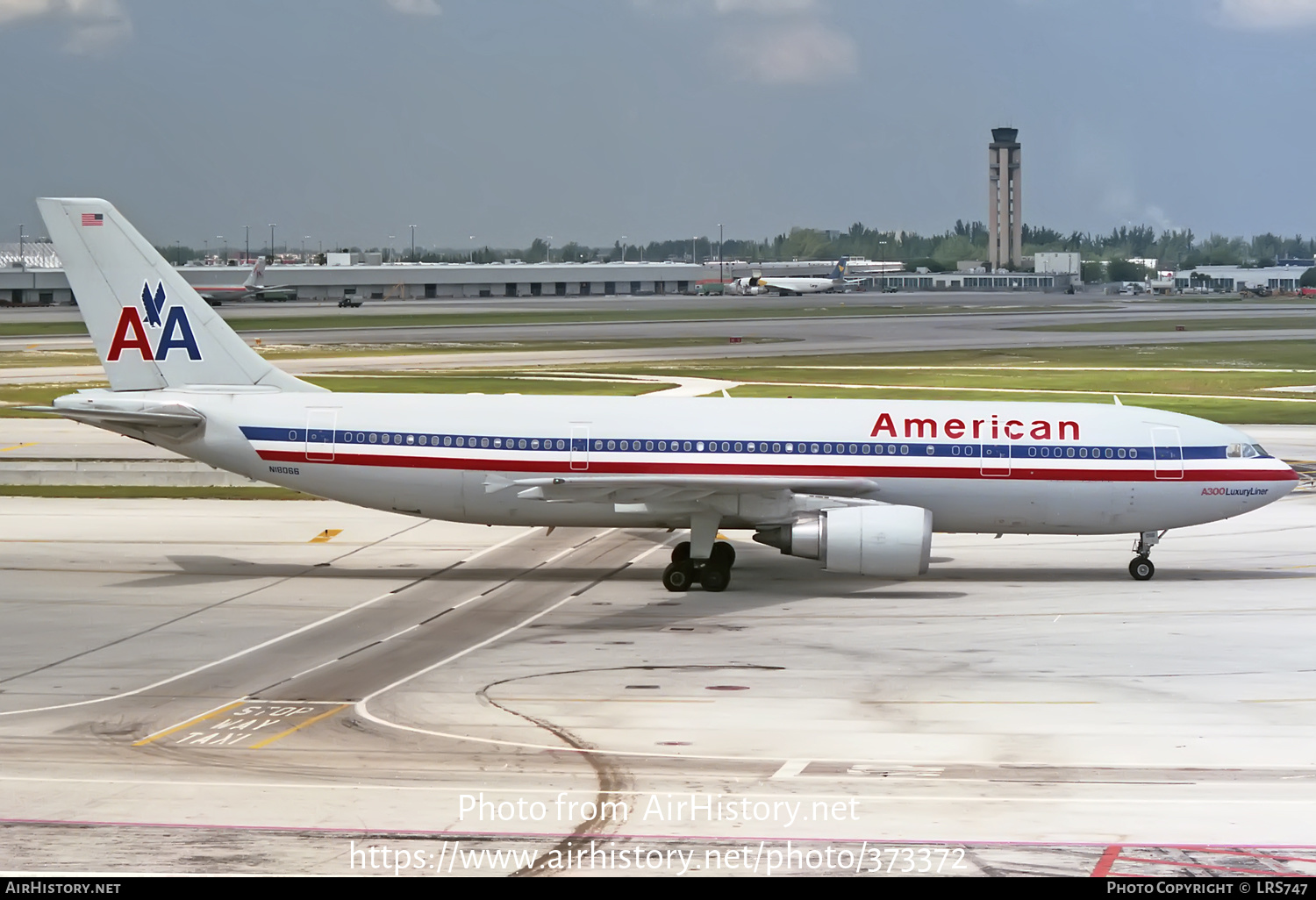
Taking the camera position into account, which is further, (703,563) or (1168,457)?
(1168,457)

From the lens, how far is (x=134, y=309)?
3469cm

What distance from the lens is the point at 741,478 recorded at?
32250 millimetres

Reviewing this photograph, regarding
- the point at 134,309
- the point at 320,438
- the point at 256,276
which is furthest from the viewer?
the point at 256,276

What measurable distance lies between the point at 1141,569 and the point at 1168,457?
2.70 meters

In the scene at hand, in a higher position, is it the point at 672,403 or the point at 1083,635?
the point at 672,403

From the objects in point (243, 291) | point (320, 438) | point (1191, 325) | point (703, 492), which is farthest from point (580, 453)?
point (243, 291)

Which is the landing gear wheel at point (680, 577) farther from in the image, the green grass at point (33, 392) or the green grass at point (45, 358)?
the green grass at point (45, 358)

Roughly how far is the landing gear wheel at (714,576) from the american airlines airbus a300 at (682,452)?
4 centimetres

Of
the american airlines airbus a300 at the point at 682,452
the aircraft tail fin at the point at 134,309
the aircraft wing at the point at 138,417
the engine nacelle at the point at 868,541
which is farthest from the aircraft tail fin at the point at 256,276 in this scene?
the engine nacelle at the point at 868,541

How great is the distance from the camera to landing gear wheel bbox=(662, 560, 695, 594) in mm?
32625

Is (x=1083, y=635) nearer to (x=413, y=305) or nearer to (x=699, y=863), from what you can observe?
(x=699, y=863)

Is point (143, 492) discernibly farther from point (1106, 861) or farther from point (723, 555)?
point (1106, 861)

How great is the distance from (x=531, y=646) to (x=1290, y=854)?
1468 centimetres
